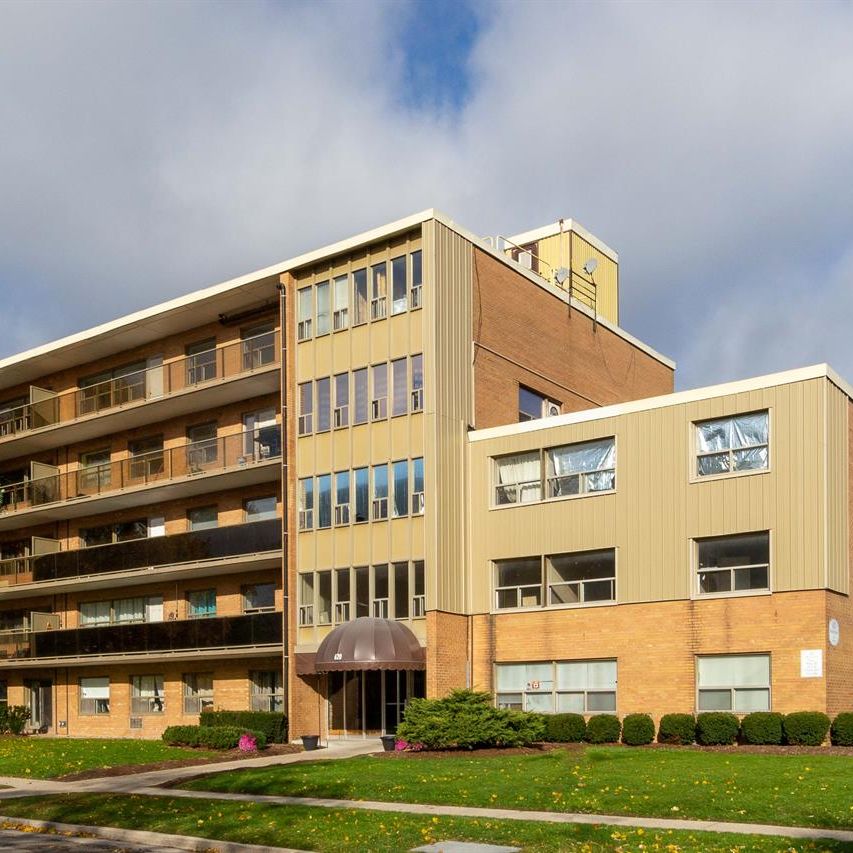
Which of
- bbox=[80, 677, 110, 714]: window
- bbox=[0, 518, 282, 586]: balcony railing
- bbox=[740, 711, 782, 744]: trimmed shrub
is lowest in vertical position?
bbox=[80, 677, 110, 714]: window

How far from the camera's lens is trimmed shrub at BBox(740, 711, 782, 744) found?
29031mm

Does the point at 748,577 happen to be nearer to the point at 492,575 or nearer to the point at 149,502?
the point at 492,575

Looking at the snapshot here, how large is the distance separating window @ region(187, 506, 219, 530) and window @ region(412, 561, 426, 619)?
11.1m

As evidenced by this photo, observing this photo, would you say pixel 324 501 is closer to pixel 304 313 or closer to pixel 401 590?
pixel 401 590

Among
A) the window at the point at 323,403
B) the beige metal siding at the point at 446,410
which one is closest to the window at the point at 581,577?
the beige metal siding at the point at 446,410

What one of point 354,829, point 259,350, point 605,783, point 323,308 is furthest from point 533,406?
point 354,829

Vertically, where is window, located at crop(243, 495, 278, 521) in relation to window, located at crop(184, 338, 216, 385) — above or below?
below

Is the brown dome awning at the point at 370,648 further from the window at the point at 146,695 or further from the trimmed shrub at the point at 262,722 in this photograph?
the window at the point at 146,695

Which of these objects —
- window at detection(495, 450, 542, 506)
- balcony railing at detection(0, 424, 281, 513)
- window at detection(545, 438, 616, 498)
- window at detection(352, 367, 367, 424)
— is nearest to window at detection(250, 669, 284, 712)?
balcony railing at detection(0, 424, 281, 513)

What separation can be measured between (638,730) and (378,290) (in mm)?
14722

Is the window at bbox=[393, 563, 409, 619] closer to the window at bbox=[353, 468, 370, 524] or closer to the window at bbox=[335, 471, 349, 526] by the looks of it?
the window at bbox=[353, 468, 370, 524]

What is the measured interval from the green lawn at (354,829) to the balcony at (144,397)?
20.8 meters

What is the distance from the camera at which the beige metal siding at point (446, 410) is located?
3516cm

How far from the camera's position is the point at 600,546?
3378 centimetres
